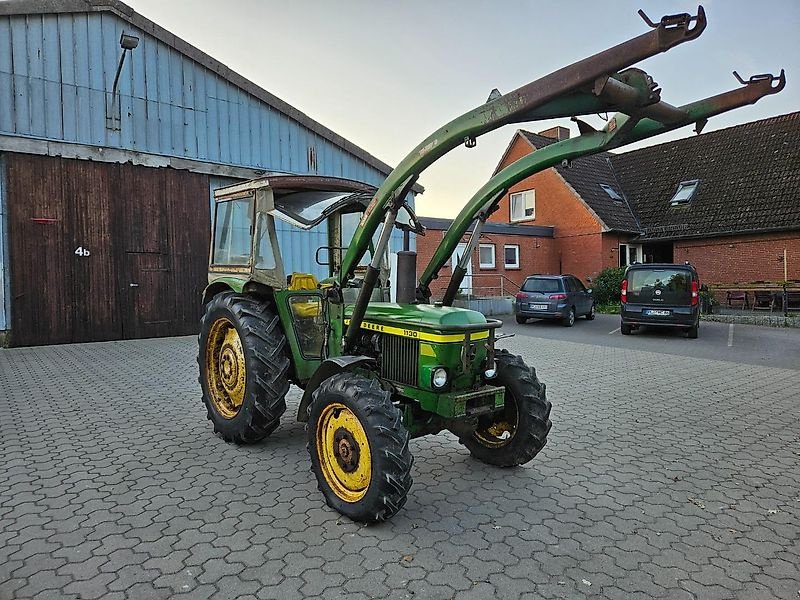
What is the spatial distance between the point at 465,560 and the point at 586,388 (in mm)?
5054

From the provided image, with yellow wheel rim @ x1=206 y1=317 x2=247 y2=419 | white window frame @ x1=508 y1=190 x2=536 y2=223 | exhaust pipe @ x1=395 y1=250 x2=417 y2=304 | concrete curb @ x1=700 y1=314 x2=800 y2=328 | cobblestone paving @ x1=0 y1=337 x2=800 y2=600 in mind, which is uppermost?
white window frame @ x1=508 y1=190 x2=536 y2=223

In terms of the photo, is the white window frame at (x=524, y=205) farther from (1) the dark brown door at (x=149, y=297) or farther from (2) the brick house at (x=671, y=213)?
(1) the dark brown door at (x=149, y=297)

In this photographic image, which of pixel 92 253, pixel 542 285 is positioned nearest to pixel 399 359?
pixel 92 253

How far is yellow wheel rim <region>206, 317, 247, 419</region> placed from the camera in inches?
192

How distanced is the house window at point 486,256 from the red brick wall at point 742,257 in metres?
7.49

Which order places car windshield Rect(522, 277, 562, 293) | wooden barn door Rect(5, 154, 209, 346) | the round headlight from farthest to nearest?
car windshield Rect(522, 277, 562, 293)
wooden barn door Rect(5, 154, 209, 346)
the round headlight

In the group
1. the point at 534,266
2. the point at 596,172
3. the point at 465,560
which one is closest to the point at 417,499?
the point at 465,560

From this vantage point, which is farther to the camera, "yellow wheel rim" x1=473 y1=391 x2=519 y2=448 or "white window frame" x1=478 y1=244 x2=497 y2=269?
"white window frame" x1=478 y1=244 x2=497 y2=269

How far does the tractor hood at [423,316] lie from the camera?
11.9 ft

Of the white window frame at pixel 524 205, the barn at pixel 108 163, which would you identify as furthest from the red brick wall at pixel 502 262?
the barn at pixel 108 163

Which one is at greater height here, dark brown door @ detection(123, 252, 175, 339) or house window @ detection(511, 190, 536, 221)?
house window @ detection(511, 190, 536, 221)

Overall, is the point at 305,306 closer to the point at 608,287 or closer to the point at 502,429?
the point at 502,429

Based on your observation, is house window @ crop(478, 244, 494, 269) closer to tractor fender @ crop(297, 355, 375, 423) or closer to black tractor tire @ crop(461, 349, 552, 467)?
black tractor tire @ crop(461, 349, 552, 467)

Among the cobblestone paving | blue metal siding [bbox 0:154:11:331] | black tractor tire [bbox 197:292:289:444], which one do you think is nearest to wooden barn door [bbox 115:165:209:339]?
blue metal siding [bbox 0:154:11:331]
